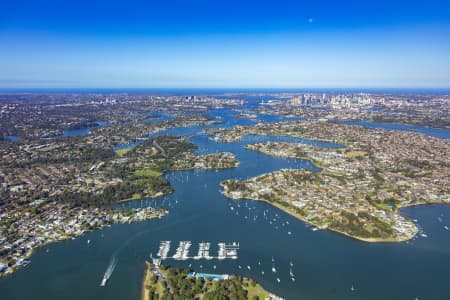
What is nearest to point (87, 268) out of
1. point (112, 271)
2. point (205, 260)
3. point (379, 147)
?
point (112, 271)

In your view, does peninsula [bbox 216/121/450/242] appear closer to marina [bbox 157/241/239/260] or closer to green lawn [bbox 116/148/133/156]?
marina [bbox 157/241/239/260]

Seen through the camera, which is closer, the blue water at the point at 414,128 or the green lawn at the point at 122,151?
the green lawn at the point at 122,151

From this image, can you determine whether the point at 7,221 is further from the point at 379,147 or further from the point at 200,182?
the point at 379,147

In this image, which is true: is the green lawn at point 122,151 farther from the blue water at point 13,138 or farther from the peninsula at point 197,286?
the peninsula at point 197,286

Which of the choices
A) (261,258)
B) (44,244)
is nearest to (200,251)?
(261,258)

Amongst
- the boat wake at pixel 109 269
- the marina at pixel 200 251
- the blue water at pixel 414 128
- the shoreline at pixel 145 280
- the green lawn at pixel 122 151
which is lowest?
the boat wake at pixel 109 269

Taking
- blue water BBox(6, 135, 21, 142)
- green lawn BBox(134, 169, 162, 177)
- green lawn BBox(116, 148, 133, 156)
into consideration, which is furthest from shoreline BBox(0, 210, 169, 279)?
blue water BBox(6, 135, 21, 142)

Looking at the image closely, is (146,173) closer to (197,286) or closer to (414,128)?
(197,286)

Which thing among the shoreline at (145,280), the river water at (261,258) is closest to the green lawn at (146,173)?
the river water at (261,258)
